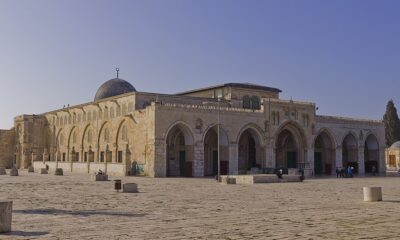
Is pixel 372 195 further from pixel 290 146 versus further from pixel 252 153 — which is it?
pixel 290 146

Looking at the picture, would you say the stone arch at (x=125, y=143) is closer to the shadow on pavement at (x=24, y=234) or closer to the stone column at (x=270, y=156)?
the stone column at (x=270, y=156)

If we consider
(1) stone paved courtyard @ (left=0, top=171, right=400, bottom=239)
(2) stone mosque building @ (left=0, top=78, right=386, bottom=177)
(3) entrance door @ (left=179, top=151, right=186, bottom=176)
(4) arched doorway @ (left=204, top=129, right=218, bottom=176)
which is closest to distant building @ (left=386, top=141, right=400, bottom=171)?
(2) stone mosque building @ (left=0, top=78, right=386, bottom=177)

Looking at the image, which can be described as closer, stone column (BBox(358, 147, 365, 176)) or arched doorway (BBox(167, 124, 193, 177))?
arched doorway (BBox(167, 124, 193, 177))

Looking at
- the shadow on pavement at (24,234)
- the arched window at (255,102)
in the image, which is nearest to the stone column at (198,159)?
the arched window at (255,102)

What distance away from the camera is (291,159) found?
153ft

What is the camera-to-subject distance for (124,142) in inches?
1666

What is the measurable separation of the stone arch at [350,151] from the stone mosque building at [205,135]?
0.11 metres

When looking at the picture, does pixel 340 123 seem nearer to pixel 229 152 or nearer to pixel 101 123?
pixel 229 152

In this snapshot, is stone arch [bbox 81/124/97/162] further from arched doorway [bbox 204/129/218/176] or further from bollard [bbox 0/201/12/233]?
bollard [bbox 0/201/12/233]

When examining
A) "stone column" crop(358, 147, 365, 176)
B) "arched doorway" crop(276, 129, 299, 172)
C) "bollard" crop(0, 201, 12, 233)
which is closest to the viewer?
"bollard" crop(0, 201, 12, 233)

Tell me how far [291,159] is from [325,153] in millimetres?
4244

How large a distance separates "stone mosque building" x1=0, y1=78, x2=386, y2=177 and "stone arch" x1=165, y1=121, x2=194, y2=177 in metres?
0.09

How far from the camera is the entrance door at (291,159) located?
46.3 metres

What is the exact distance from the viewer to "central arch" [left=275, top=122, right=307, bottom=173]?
149 feet
